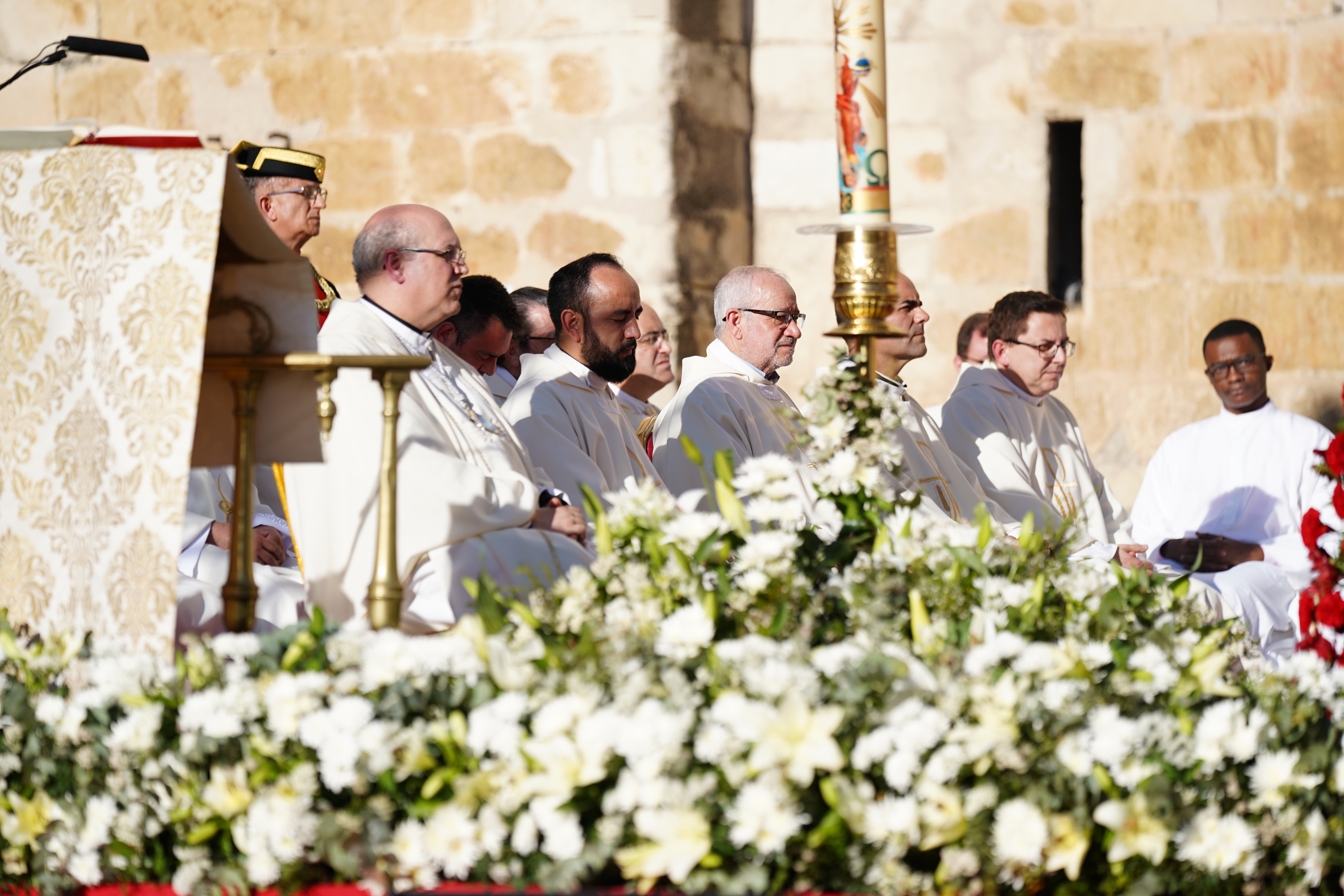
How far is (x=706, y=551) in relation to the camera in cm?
309

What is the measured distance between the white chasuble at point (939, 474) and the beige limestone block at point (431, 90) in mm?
2854

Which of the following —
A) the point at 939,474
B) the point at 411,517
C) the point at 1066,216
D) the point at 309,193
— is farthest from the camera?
the point at 1066,216

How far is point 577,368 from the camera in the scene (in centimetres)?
541

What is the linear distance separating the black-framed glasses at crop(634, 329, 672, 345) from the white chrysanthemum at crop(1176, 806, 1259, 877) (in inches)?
158

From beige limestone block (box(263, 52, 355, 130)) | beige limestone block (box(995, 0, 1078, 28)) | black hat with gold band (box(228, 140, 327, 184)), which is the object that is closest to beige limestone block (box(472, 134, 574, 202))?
beige limestone block (box(263, 52, 355, 130))

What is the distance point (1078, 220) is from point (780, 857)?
667 cm

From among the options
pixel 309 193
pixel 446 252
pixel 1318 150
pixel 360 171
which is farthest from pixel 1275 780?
pixel 360 171

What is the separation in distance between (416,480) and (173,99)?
5127 mm

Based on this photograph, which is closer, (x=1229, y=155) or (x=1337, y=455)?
(x=1337, y=455)

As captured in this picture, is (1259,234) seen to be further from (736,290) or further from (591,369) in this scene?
(591,369)

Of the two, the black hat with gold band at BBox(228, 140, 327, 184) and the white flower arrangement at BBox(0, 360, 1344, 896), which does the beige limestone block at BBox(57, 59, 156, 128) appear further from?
the white flower arrangement at BBox(0, 360, 1344, 896)

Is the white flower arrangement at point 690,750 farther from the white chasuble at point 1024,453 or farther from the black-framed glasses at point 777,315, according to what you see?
→ the white chasuble at point 1024,453

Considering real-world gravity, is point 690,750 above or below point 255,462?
below

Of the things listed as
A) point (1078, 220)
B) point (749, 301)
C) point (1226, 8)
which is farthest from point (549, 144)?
point (1226, 8)
